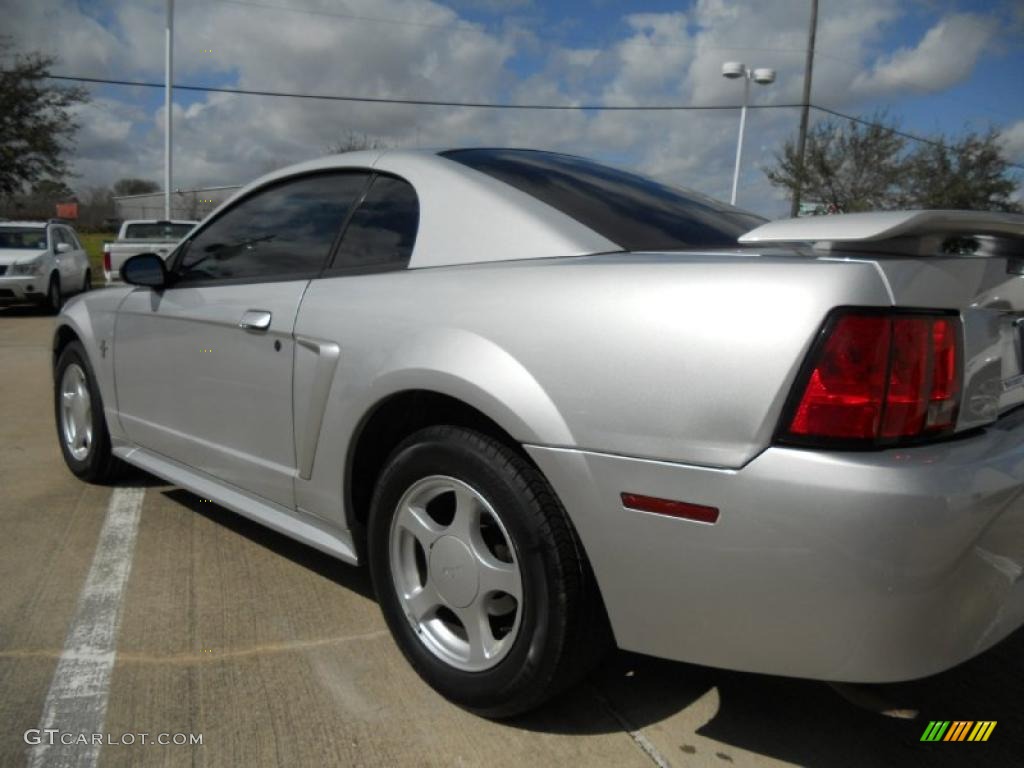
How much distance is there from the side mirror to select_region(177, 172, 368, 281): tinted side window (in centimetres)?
9

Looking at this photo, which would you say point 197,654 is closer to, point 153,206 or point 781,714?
point 781,714

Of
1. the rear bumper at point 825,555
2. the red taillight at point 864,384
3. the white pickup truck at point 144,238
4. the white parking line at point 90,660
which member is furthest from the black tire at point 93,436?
the white pickup truck at point 144,238

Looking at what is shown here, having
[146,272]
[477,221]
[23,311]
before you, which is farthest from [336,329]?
[23,311]

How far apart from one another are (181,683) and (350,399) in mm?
940

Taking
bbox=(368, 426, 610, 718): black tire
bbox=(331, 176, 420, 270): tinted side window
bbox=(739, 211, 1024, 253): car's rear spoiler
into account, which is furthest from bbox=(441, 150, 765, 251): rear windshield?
bbox=(368, 426, 610, 718): black tire

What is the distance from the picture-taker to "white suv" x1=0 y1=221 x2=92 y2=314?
527 inches

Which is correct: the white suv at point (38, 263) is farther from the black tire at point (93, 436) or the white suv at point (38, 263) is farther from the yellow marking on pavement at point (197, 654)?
the yellow marking on pavement at point (197, 654)

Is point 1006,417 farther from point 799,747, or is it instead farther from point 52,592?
point 52,592

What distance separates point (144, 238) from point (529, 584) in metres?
14.8

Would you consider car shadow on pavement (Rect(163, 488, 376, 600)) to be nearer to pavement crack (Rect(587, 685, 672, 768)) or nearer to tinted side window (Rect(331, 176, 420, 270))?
pavement crack (Rect(587, 685, 672, 768))

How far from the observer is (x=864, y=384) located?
163cm

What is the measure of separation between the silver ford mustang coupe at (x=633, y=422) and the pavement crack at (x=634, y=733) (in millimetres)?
256

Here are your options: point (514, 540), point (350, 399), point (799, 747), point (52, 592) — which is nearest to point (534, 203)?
point (350, 399)

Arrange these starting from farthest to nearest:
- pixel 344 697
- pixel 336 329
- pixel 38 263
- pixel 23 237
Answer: pixel 23 237, pixel 38 263, pixel 336 329, pixel 344 697
